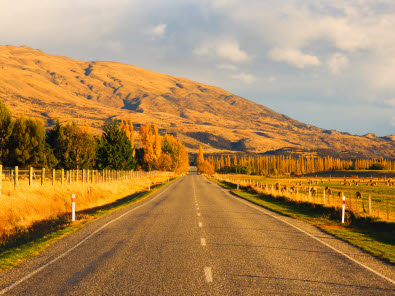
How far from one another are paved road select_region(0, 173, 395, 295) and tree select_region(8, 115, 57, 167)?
38326mm

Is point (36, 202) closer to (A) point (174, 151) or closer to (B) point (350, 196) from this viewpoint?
(B) point (350, 196)

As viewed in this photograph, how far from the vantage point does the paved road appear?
676 centimetres

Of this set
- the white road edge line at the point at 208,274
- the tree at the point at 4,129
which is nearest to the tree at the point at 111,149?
the tree at the point at 4,129

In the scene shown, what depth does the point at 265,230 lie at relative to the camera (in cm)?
1395

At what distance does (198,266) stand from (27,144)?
46.1m

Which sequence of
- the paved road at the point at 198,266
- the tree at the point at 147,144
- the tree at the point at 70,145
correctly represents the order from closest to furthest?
the paved road at the point at 198,266, the tree at the point at 70,145, the tree at the point at 147,144

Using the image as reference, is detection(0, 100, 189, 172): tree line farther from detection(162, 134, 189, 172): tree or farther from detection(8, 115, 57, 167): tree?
detection(162, 134, 189, 172): tree

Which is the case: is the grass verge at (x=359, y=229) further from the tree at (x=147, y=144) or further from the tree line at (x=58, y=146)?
the tree at (x=147, y=144)

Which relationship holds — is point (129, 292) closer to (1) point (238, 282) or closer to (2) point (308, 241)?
(1) point (238, 282)

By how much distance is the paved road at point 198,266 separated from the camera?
6.76m

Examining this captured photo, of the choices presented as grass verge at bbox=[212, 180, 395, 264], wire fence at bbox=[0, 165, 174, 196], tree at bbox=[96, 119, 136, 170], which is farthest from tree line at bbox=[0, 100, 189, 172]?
grass verge at bbox=[212, 180, 395, 264]

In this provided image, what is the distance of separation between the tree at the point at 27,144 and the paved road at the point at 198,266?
38.3 meters

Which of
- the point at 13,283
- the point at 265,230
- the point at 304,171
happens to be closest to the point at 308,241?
the point at 265,230

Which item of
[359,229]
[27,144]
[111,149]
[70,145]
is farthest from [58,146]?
[359,229]
